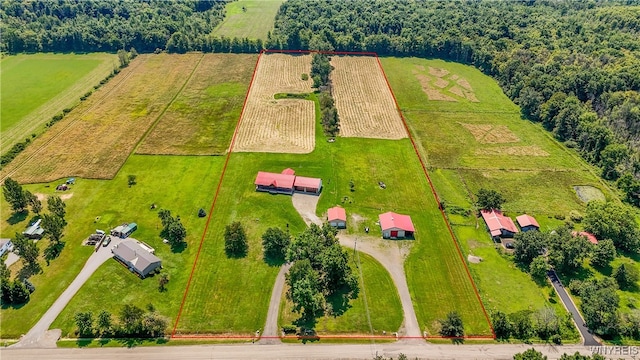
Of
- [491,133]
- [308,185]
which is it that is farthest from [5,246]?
[491,133]

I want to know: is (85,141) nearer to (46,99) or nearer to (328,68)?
(46,99)

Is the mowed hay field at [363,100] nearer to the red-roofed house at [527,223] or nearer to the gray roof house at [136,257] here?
the red-roofed house at [527,223]

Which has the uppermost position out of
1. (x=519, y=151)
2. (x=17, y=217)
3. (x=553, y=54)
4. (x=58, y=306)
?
(x=553, y=54)

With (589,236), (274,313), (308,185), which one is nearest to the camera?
(274,313)

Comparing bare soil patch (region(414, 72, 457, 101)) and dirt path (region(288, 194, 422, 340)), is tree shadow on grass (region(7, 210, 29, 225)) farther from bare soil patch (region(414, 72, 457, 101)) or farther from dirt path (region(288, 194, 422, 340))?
bare soil patch (region(414, 72, 457, 101))

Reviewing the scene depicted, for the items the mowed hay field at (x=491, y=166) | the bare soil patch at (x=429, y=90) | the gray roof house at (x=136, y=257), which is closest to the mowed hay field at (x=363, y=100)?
the mowed hay field at (x=491, y=166)

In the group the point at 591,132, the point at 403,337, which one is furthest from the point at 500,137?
the point at 403,337

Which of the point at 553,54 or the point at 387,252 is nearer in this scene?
the point at 387,252

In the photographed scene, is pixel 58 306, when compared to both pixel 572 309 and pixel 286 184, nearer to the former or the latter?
pixel 286 184
